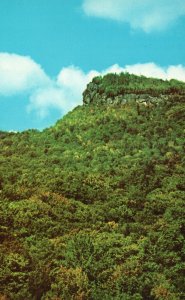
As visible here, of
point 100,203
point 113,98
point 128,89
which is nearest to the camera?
point 100,203

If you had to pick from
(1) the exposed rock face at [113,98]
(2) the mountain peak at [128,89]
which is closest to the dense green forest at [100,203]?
(2) the mountain peak at [128,89]

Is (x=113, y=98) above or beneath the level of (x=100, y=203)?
above

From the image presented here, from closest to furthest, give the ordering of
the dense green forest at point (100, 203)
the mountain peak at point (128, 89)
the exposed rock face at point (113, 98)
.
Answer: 1. the dense green forest at point (100, 203)
2. the exposed rock face at point (113, 98)
3. the mountain peak at point (128, 89)

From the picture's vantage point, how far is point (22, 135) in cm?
8031

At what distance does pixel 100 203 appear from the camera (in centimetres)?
5278

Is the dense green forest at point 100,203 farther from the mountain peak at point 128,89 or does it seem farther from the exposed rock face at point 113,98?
the exposed rock face at point 113,98

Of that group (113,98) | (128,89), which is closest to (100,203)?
(113,98)

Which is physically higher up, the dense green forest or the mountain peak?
the mountain peak

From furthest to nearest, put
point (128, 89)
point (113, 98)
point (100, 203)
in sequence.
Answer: point (113, 98), point (128, 89), point (100, 203)

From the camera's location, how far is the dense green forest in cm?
3575

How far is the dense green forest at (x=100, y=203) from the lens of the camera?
35.8 metres

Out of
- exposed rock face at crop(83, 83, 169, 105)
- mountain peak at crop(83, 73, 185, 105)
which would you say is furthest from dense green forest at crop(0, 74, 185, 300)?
exposed rock face at crop(83, 83, 169, 105)

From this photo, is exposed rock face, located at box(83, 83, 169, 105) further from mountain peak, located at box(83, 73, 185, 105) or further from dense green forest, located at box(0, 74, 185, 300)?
dense green forest, located at box(0, 74, 185, 300)

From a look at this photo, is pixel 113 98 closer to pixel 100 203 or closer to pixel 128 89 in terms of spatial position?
pixel 128 89
